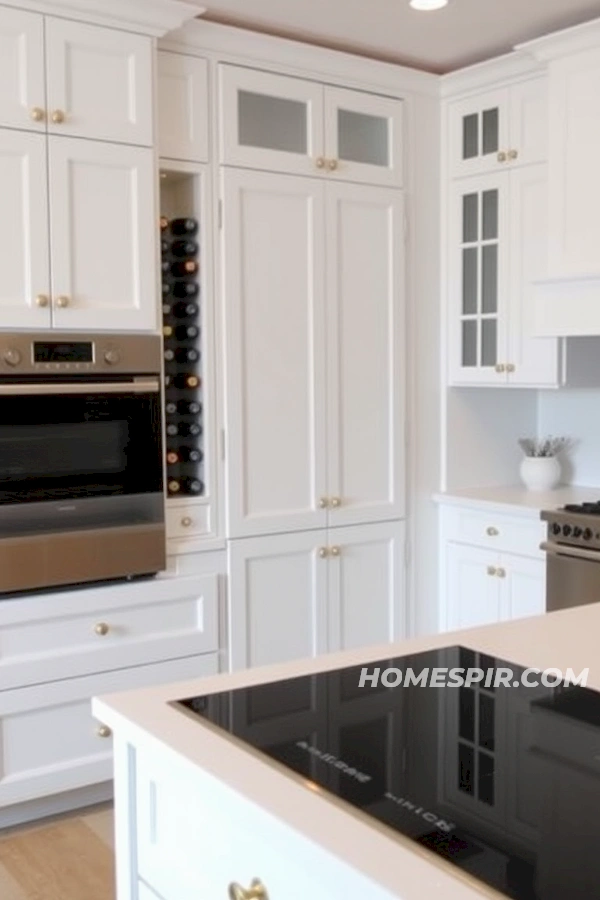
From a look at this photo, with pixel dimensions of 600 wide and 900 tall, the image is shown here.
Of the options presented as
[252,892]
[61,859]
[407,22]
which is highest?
[407,22]

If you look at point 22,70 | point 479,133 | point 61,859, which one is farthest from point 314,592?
point 22,70

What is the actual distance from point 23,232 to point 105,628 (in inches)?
47.0

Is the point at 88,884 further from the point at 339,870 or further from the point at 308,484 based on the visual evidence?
the point at 339,870

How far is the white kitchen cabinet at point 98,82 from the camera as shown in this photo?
9.18 feet

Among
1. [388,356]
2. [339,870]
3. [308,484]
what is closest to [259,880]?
[339,870]

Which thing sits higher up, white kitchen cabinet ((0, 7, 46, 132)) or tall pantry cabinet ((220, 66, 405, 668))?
white kitchen cabinet ((0, 7, 46, 132))

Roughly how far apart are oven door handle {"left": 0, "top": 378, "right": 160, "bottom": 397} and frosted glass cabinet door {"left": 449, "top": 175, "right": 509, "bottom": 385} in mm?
1302

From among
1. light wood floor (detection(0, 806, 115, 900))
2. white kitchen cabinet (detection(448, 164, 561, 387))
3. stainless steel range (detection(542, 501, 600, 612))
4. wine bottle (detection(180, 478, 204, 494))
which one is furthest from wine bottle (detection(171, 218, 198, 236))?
light wood floor (detection(0, 806, 115, 900))

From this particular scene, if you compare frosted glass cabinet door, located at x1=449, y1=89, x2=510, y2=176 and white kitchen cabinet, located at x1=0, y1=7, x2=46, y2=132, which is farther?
frosted glass cabinet door, located at x1=449, y1=89, x2=510, y2=176

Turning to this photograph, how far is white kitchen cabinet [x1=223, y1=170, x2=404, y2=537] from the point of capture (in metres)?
3.26

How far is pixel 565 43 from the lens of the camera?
318cm

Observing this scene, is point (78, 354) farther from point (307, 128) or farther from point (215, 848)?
point (215, 848)

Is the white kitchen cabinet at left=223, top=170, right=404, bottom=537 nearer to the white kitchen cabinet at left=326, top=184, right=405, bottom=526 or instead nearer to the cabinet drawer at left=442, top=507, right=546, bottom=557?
the white kitchen cabinet at left=326, top=184, right=405, bottom=526

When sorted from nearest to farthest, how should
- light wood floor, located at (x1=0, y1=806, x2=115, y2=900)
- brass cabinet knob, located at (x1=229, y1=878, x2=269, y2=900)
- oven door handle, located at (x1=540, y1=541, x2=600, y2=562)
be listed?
1. brass cabinet knob, located at (x1=229, y1=878, x2=269, y2=900)
2. light wood floor, located at (x1=0, y1=806, x2=115, y2=900)
3. oven door handle, located at (x1=540, y1=541, x2=600, y2=562)
